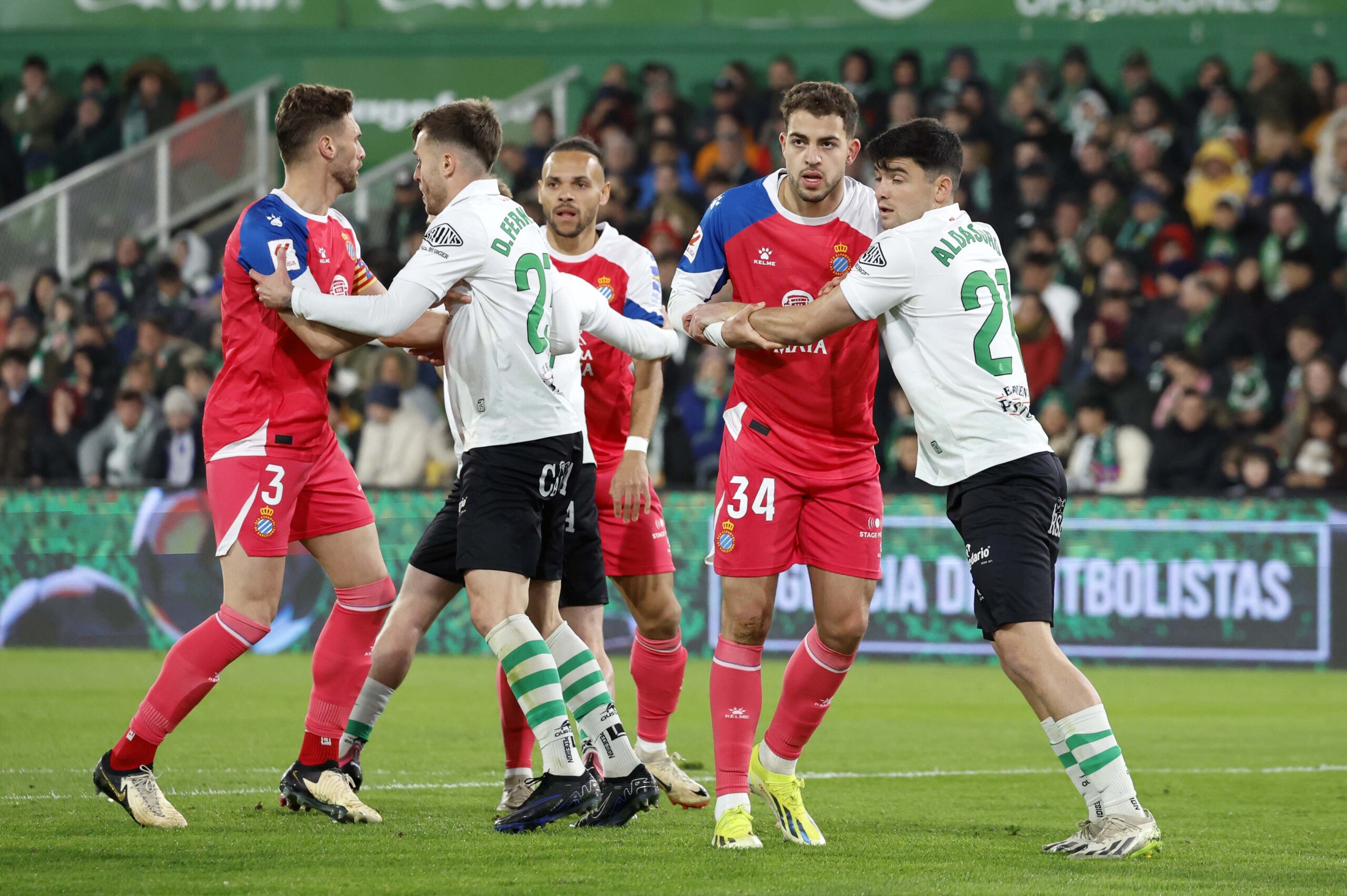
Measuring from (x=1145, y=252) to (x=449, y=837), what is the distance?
38.2 ft

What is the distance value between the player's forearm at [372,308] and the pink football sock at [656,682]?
2.18 metres

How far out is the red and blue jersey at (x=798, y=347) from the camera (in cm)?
616

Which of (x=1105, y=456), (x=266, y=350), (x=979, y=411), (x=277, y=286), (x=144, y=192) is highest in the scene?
(x=144, y=192)

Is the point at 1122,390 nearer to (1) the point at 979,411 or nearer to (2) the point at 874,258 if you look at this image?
(1) the point at 979,411

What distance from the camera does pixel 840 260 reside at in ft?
20.4

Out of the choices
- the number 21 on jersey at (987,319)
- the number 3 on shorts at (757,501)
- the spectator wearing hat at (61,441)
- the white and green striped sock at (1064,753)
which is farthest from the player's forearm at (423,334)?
the spectator wearing hat at (61,441)

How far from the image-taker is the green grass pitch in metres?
5.02

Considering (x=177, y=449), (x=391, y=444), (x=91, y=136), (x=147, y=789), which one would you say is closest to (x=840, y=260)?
(x=147, y=789)

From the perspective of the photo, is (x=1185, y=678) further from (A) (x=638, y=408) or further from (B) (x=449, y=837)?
(B) (x=449, y=837)

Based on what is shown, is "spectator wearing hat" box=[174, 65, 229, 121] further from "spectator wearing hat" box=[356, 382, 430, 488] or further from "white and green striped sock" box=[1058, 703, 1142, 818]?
"white and green striped sock" box=[1058, 703, 1142, 818]

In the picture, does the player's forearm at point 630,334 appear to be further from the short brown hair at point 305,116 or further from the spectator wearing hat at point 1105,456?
the spectator wearing hat at point 1105,456

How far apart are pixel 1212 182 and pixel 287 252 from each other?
488 inches

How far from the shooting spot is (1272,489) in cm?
1298

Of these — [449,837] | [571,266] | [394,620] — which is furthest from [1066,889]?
[571,266]
